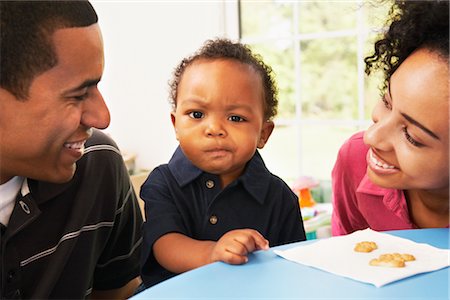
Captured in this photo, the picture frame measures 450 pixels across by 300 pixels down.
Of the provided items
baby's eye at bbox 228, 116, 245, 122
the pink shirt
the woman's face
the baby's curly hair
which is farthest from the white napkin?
the baby's curly hair

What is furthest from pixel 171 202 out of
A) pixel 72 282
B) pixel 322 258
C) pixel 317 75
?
pixel 317 75

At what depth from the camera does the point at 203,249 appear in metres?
1.19

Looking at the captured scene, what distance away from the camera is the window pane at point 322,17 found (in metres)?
3.15

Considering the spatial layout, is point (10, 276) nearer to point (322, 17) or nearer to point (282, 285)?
point (282, 285)

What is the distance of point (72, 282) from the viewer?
136 centimetres

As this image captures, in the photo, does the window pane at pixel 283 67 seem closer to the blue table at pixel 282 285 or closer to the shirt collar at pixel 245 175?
the shirt collar at pixel 245 175

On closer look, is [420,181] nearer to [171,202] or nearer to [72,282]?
[171,202]

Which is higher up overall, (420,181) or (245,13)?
(245,13)

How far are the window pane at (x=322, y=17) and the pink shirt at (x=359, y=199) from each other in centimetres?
173

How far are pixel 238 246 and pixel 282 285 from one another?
0.15 meters

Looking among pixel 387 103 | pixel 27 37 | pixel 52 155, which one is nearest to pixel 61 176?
pixel 52 155

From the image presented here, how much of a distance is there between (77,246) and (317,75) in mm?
2387

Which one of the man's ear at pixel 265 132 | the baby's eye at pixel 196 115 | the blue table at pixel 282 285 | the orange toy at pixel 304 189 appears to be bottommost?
the orange toy at pixel 304 189

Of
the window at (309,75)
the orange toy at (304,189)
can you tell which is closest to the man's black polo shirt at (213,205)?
the orange toy at (304,189)
